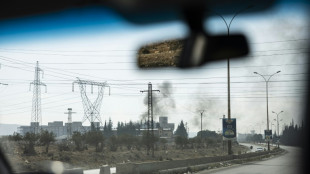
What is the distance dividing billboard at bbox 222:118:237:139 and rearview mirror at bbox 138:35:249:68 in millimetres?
18366

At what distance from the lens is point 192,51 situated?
1412cm

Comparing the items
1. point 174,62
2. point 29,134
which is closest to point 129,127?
point 29,134

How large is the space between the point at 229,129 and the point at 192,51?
1954 centimetres

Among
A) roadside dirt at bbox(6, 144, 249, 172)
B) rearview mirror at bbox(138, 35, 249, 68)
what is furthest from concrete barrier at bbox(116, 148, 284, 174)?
rearview mirror at bbox(138, 35, 249, 68)

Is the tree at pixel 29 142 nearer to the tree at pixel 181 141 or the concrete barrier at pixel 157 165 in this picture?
the concrete barrier at pixel 157 165

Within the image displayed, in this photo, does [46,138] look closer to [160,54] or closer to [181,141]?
[181,141]

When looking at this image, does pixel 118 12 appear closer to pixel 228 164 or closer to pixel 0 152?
pixel 0 152

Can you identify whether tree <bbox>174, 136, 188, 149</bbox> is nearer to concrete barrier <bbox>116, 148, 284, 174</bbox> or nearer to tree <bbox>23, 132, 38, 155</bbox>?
tree <bbox>23, 132, 38, 155</bbox>

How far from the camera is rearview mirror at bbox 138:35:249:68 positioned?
11.7m

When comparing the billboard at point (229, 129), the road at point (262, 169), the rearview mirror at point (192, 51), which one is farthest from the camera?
the billboard at point (229, 129)

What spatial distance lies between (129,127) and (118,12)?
128m

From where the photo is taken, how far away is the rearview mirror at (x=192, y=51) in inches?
459

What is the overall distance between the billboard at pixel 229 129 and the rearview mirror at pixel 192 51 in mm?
18366

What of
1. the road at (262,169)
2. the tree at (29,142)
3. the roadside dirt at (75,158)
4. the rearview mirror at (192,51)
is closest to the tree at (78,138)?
the roadside dirt at (75,158)
